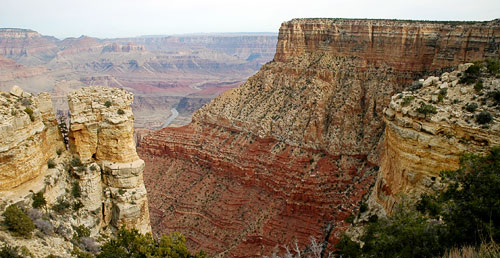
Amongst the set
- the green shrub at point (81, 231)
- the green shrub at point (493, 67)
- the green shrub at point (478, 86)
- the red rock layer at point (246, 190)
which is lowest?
the red rock layer at point (246, 190)

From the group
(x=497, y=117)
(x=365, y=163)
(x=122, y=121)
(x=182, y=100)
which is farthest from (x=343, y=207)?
(x=182, y=100)

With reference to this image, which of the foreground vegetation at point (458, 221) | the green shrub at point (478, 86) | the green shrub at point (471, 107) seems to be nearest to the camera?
the foreground vegetation at point (458, 221)

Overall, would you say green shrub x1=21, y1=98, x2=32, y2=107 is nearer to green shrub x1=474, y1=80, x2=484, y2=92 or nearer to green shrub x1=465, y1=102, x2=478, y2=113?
green shrub x1=465, y1=102, x2=478, y2=113

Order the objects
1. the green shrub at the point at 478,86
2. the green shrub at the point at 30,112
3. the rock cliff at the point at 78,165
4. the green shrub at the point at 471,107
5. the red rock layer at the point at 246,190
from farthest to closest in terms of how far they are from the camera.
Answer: the red rock layer at the point at 246,190
the green shrub at the point at 478,86
the green shrub at the point at 471,107
the green shrub at the point at 30,112
the rock cliff at the point at 78,165

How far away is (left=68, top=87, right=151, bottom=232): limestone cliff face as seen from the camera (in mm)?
20484

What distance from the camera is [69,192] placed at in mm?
19625

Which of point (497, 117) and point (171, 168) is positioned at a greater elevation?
point (497, 117)

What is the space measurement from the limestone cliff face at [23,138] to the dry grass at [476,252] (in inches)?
711

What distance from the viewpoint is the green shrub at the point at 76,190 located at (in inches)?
777

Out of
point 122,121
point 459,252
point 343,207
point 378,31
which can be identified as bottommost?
point 343,207

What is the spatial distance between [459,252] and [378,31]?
120 feet

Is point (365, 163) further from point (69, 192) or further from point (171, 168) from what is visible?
point (69, 192)

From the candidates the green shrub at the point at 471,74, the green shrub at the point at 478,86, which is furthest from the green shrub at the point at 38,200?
the green shrub at the point at 471,74

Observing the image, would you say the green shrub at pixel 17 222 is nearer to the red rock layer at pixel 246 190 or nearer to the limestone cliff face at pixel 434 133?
the limestone cliff face at pixel 434 133
